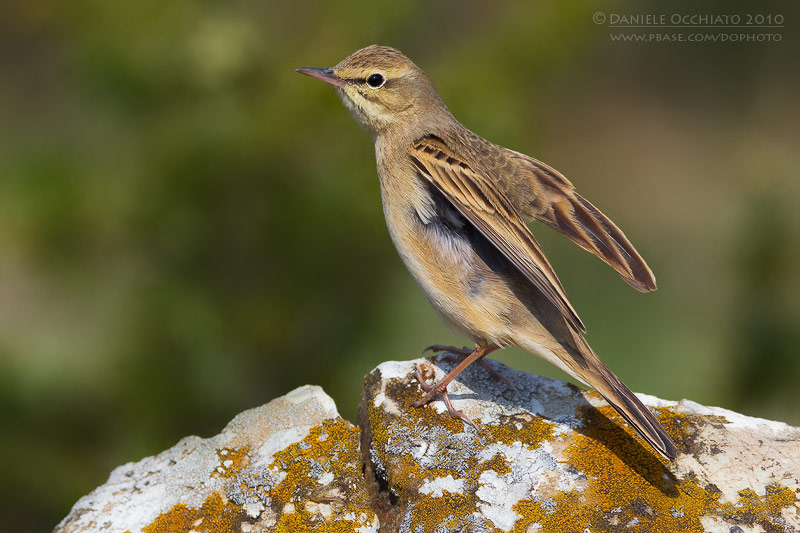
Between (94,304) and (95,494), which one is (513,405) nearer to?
(95,494)

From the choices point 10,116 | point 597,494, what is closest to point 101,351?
point 597,494

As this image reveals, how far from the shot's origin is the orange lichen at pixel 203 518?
3.77 m

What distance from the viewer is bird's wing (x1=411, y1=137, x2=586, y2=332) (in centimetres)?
393

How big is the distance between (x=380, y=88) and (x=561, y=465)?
236cm

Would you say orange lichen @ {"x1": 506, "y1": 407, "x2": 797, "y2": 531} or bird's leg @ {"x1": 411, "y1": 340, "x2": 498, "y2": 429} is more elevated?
bird's leg @ {"x1": 411, "y1": 340, "x2": 498, "y2": 429}

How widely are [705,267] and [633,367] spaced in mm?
2533

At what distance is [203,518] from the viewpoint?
381 cm

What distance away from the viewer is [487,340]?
4395mm

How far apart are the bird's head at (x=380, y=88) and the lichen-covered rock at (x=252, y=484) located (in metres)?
1.67

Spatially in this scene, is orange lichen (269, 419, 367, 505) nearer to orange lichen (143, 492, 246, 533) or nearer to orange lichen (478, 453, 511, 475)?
orange lichen (143, 492, 246, 533)

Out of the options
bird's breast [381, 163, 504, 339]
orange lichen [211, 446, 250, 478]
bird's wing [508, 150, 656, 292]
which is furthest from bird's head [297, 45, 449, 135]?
orange lichen [211, 446, 250, 478]

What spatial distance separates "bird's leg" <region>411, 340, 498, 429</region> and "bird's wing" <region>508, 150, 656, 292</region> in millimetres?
729

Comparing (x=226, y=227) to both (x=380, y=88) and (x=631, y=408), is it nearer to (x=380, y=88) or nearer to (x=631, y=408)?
(x=380, y=88)

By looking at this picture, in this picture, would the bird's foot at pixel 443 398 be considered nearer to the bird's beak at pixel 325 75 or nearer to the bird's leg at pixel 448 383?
the bird's leg at pixel 448 383
